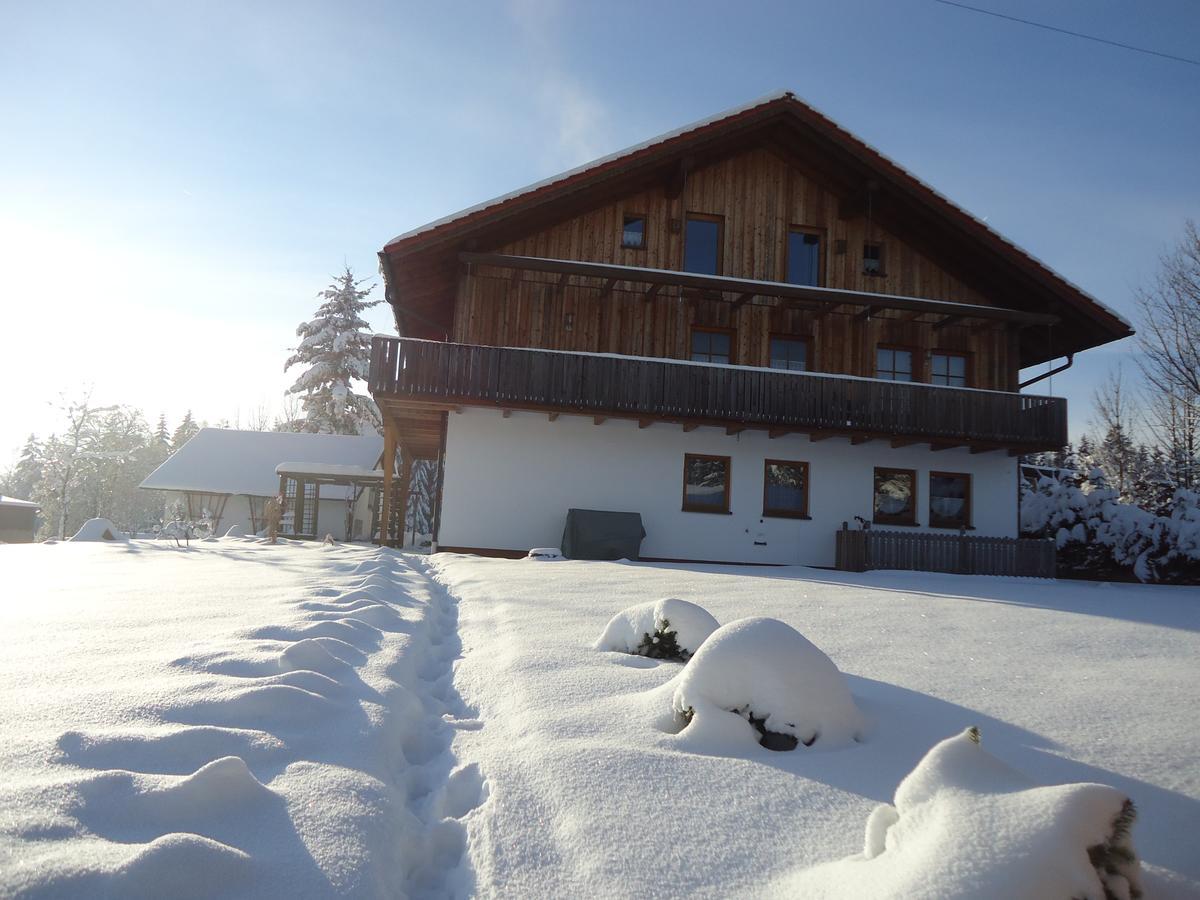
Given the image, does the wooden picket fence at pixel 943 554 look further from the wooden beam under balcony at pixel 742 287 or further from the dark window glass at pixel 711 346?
the wooden beam under balcony at pixel 742 287

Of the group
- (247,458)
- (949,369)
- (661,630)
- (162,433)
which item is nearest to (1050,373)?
(949,369)

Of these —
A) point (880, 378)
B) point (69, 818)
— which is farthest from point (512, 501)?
point (69, 818)

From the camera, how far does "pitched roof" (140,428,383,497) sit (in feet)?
101

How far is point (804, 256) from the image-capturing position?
1864 centimetres

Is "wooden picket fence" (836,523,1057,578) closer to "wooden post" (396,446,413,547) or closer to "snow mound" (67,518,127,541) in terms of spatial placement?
"wooden post" (396,446,413,547)

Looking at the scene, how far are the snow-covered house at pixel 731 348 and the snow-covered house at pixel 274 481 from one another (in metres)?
13.8

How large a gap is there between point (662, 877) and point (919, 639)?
4612 millimetres

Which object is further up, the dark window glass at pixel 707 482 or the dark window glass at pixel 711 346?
the dark window glass at pixel 711 346

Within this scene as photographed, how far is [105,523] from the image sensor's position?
2298cm

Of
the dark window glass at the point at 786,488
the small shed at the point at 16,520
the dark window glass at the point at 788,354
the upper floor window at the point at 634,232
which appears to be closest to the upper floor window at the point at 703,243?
the upper floor window at the point at 634,232

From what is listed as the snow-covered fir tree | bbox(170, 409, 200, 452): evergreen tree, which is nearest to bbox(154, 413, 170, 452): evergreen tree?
bbox(170, 409, 200, 452): evergreen tree

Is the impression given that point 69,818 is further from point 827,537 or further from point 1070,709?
point 827,537

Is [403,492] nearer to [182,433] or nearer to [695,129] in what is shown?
[695,129]

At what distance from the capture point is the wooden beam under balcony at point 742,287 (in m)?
16.1
